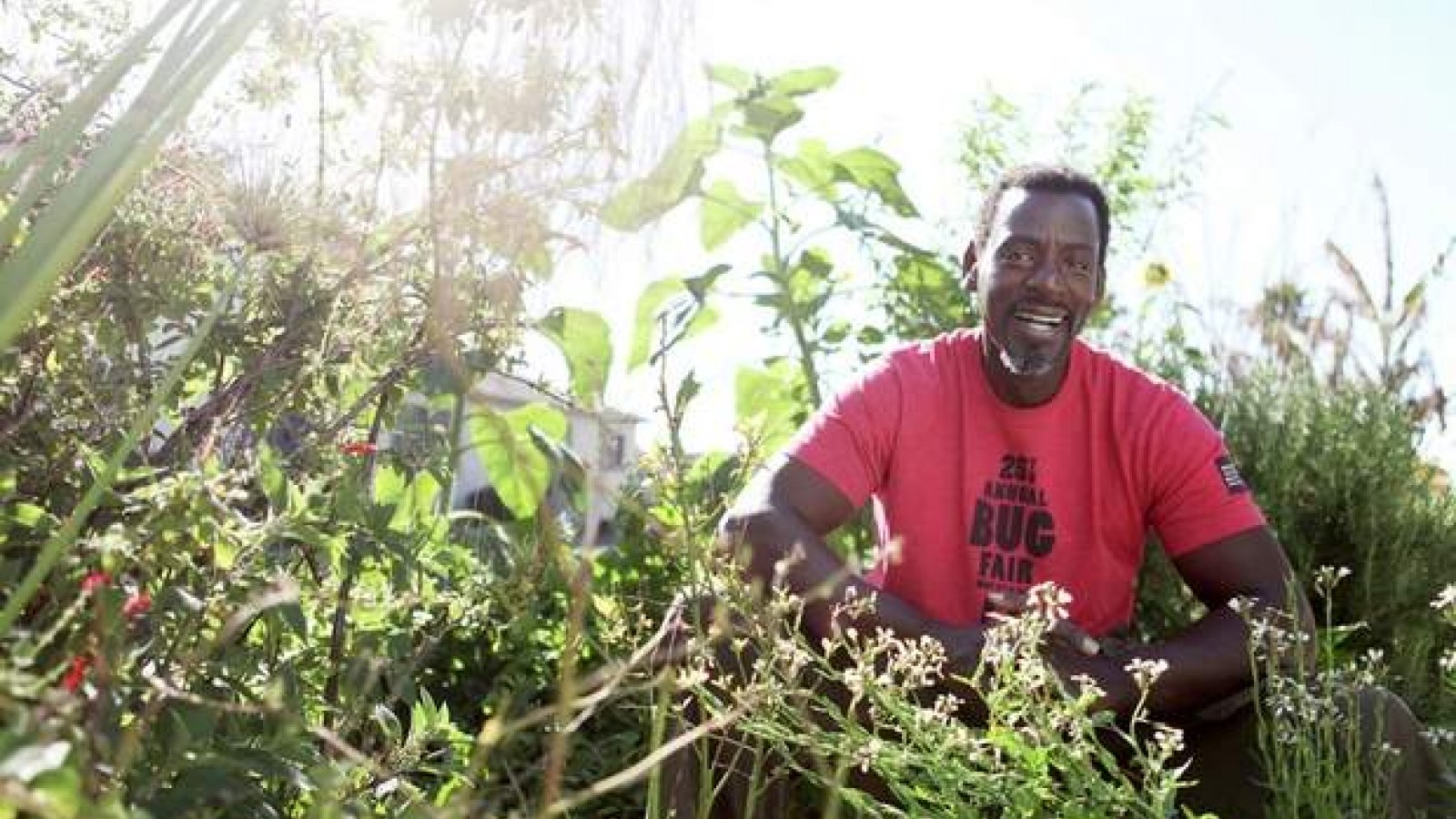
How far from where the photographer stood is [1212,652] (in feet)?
8.11

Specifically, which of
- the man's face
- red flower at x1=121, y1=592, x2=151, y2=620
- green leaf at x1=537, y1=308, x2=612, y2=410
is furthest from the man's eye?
red flower at x1=121, y1=592, x2=151, y2=620

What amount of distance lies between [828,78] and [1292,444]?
4.92 ft

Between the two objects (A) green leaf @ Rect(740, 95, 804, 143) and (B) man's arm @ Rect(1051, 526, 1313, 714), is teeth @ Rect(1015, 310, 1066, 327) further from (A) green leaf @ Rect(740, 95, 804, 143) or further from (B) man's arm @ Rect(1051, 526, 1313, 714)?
(A) green leaf @ Rect(740, 95, 804, 143)

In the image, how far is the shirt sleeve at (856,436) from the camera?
280 cm

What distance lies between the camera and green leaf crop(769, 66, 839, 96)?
416 centimetres

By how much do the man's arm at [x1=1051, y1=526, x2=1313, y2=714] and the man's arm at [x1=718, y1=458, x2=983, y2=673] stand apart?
0.66 ft

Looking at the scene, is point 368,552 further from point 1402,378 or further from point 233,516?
point 1402,378

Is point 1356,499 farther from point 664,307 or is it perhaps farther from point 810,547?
point 810,547

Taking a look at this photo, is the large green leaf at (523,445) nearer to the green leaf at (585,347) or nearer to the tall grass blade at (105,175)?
the green leaf at (585,347)

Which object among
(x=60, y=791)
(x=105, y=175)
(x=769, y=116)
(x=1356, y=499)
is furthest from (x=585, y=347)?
(x=60, y=791)

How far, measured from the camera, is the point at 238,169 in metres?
1.89

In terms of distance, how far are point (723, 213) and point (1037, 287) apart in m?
1.36

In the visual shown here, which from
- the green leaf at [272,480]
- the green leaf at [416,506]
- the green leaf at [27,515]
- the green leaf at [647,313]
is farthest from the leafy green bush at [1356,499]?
the green leaf at [27,515]

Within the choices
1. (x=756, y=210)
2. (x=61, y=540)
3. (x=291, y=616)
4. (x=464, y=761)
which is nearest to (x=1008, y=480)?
(x=464, y=761)
